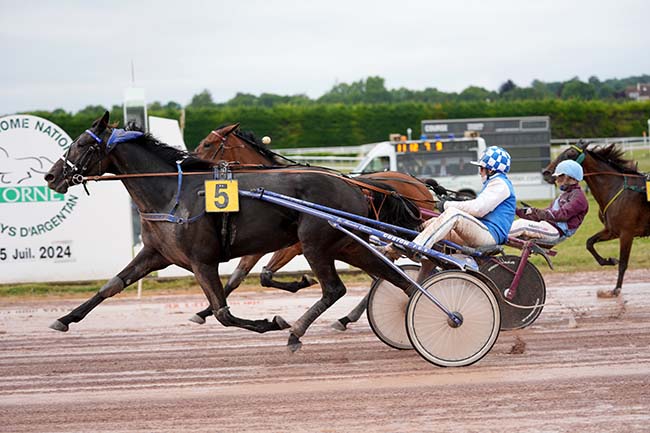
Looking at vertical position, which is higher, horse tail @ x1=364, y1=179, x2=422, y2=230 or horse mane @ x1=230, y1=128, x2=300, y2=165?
horse mane @ x1=230, y1=128, x2=300, y2=165

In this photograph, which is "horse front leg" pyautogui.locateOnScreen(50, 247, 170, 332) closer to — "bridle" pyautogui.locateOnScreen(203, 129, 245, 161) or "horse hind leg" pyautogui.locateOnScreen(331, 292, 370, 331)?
"horse hind leg" pyautogui.locateOnScreen(331, 292, 370, 331)

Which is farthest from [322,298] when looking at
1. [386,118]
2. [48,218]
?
[386,118]

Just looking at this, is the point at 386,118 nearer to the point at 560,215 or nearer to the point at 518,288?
the point at 560,215

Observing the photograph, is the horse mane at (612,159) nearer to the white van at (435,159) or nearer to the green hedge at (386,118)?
the white van at (435,159)

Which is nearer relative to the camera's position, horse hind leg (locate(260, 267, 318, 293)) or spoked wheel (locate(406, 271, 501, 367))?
spoked wheel (locate(406, 271, 501, 367))

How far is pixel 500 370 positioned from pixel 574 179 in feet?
8.94

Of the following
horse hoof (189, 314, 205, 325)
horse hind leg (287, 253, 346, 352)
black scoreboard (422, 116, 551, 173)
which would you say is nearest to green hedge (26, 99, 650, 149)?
black scoreboard (422, 116, 551, 173)

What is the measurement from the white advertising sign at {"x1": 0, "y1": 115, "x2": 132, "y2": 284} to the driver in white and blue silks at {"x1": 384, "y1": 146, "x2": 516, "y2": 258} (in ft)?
20.7

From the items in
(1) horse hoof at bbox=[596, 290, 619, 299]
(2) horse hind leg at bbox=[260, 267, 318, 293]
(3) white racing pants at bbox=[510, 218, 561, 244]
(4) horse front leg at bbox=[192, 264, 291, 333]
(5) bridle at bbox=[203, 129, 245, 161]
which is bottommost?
(1) horse hoof at bbox=[596, 290, 619, 299]

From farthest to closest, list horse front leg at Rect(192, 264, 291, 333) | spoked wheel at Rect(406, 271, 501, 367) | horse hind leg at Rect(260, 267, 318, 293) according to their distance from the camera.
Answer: horse hind leg at Rect(260, 267, 318, 293) < horse front leg at Rect(192, 264, 291, 333) < spoked wheel at Rect(406, 271, 501, 367)

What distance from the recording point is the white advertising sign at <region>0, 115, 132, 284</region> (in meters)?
12.0

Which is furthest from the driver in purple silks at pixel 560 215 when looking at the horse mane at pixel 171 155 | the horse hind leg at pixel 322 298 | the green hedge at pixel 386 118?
the green hedge at pixel 386 118

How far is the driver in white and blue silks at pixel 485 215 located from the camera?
258 inches

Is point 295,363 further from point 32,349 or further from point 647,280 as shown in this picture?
point 647,280
